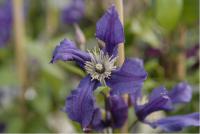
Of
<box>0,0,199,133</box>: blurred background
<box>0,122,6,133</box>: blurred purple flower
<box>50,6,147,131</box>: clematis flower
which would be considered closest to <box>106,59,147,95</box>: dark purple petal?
<box>50,6,147,131</box>: clematis flower

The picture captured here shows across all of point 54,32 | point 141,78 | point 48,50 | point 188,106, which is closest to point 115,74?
point 141,78

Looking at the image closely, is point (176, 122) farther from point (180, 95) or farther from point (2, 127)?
point (2, 127)

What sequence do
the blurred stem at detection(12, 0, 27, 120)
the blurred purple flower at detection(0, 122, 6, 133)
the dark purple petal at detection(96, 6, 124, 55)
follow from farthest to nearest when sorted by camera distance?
the blurred purple flower at detection(0, 122, 6, 133)
the blurred stem at detection(12, 0, 27, 120)
the dark purple petal at detection(96, 6, 124, 55)

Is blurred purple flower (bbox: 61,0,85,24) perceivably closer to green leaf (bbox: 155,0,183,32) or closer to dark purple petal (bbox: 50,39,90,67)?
green leaf (bbox: 155,0,183,32)

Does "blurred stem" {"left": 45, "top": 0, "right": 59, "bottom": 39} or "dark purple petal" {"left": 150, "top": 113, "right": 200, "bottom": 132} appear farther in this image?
"blurred stem" {"left": 45, "top": 0, "right": 59, "bottom": 39}

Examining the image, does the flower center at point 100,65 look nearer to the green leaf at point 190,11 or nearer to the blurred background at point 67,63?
the blurred background at point 67,63

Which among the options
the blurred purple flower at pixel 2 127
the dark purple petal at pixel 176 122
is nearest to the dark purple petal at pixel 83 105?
the dark purple petal at pixel 176 122

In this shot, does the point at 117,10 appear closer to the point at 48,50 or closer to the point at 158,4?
the point at 158,4
